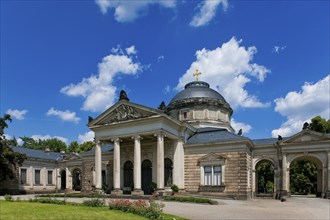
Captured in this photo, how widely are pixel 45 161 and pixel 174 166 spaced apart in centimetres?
2618

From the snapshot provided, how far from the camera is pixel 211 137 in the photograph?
3419cm

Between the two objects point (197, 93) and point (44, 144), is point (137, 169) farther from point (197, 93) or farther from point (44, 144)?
point (44, 144)

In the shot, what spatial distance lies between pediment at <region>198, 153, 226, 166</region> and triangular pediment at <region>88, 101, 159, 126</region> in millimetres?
7717

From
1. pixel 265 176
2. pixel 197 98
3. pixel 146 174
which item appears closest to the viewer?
pixel 146 174

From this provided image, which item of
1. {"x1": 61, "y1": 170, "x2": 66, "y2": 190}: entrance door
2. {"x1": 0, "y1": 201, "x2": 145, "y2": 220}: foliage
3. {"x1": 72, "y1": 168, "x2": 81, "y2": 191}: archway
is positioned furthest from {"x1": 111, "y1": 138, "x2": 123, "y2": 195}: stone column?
{"x1": 61, "y1": 170, "x2": 66, "y2": 190}: entrance door

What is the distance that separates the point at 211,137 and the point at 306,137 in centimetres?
1038

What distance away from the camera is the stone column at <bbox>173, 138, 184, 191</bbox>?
109 ft

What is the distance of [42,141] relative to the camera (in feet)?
253

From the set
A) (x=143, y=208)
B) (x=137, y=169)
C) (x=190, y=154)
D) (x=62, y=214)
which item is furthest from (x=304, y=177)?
(x=62, y=214)

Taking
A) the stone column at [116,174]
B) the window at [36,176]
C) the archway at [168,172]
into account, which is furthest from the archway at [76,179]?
the archway at [168,172]

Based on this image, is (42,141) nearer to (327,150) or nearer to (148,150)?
(148,150)

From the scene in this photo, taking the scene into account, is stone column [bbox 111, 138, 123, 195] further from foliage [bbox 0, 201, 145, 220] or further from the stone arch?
foliage [bbox 0, 201, 145, 220]

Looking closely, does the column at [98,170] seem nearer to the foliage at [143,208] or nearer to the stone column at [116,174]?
the stone column at [116,174]

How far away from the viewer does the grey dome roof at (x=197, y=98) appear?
4122 cm
